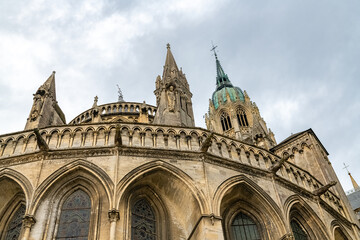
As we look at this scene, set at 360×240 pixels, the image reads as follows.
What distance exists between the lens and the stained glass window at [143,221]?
31.2 feet

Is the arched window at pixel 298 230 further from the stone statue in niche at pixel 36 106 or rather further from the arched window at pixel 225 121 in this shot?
the arched window at pixel 225 121

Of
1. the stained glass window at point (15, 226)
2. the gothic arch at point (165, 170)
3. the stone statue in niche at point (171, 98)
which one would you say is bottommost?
the stained glass window at point (15, 226)

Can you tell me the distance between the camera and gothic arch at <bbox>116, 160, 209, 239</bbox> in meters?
9.59

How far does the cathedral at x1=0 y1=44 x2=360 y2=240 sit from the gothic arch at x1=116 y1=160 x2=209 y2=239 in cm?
3

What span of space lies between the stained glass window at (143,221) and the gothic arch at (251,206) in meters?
2.10

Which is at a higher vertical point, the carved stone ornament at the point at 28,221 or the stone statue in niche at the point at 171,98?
the stone statue in niche at the point at 171,98

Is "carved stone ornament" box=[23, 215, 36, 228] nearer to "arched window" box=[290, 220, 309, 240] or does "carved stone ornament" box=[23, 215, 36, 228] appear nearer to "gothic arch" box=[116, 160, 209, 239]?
"gothic arch" box=[116, 160, 209, 239]

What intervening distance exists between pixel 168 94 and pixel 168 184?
20.3 ft

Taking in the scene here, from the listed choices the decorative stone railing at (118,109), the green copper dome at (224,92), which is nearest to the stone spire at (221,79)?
the green copper dome at (224,92)

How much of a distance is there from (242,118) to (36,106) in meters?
40.2

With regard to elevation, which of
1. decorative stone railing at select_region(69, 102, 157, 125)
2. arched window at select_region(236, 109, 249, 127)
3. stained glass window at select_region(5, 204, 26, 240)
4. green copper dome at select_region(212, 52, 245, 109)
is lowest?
stained glass window at select_region(5, 204, 26, 240)

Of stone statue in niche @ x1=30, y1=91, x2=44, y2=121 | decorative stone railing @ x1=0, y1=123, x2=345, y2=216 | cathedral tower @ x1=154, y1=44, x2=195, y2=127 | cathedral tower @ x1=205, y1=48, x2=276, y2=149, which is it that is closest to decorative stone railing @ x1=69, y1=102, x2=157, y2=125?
cathedral tower @ x1=154, y1=44, x2=195, y2=127

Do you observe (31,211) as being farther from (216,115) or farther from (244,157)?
(216,115)

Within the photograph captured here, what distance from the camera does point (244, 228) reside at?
10.7m
